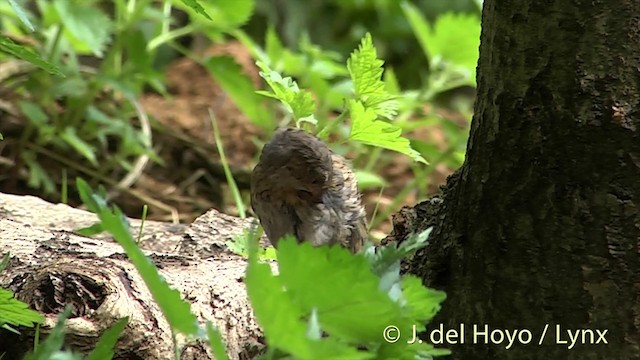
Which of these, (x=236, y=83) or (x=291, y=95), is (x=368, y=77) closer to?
(x=291, y=95)

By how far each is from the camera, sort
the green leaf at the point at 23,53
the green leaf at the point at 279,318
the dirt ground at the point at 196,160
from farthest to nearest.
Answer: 1. the dirt ground at the point at 196,160
2. the green leaf at the point at 23,53
3. the green leaf at the point at 279,318

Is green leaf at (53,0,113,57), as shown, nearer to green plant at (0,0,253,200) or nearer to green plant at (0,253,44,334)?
green plant at (0,0,253,200)

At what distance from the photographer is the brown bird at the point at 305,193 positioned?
122cm

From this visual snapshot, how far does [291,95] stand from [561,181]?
42 centimetres

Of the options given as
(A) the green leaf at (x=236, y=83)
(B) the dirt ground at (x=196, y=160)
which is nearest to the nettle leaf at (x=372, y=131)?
(B) the dirt ground at (x=196, y=160)

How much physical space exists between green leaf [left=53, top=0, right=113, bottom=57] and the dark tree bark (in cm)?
147

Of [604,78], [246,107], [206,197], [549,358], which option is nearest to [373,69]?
[604,78]

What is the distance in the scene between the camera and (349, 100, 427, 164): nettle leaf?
52.7 inches

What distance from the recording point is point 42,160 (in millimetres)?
2727

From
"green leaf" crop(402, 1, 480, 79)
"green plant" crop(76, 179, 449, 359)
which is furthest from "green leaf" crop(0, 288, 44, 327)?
"green leaf" crop(402, 1, 480, 79)

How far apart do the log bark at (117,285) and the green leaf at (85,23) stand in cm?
79

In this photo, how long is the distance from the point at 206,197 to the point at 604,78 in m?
1.87

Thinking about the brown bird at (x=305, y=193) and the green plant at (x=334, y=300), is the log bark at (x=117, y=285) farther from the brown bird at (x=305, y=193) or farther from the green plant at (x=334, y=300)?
the green plant at (x=334, y=300)

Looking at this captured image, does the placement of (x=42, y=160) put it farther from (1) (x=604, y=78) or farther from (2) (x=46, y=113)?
(1) (x=604, y=78)
